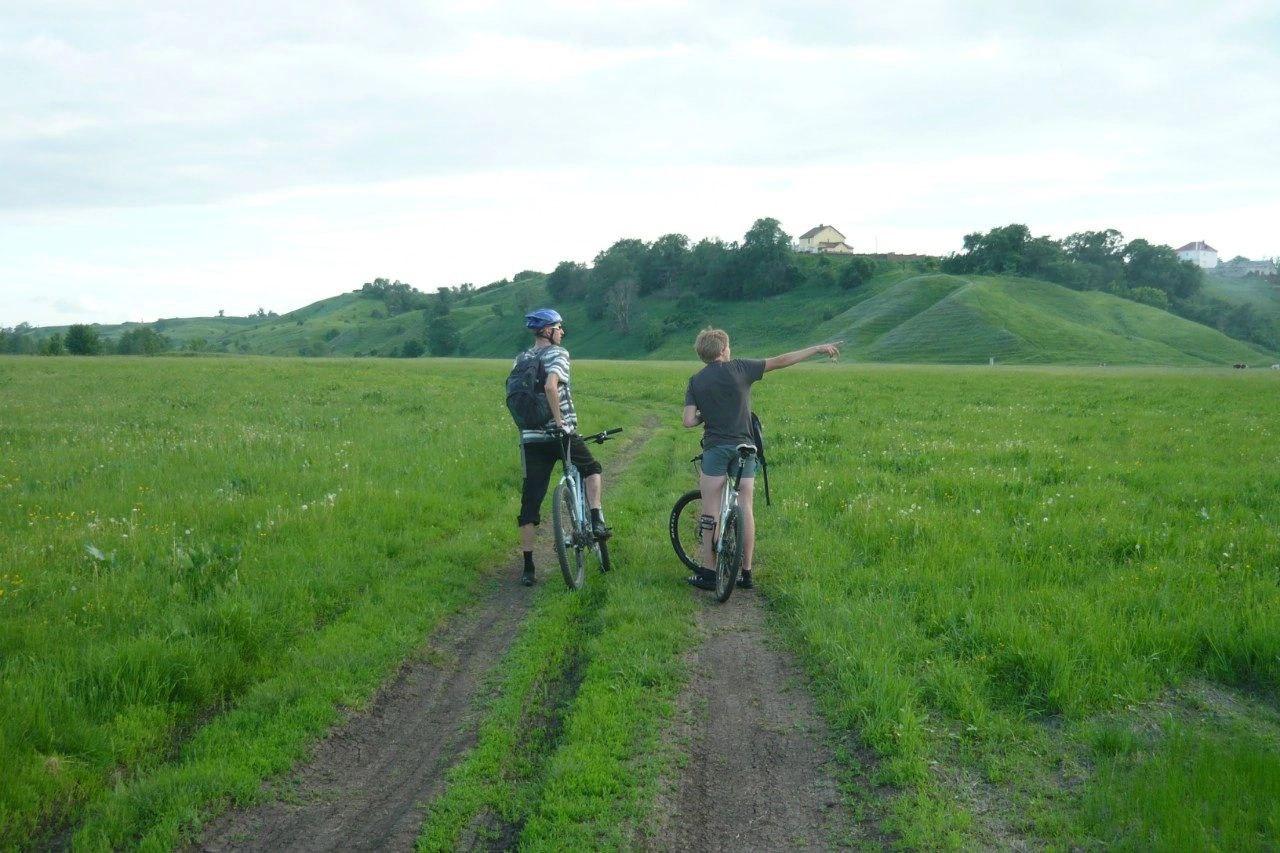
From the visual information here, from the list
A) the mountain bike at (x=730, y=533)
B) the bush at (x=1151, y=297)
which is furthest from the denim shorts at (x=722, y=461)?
the bush at (x=1151, y=297)

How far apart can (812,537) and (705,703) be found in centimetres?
416

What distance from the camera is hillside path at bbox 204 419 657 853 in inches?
163

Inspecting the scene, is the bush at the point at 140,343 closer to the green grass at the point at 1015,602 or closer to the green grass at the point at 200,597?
the green grass at the point at 200,597

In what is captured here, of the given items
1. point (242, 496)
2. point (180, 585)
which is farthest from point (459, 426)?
point (180, 585)

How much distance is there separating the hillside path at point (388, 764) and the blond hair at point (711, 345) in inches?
127

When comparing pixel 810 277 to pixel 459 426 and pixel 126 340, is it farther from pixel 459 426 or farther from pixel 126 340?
pixel 459 426

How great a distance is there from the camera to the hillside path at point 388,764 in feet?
13.5

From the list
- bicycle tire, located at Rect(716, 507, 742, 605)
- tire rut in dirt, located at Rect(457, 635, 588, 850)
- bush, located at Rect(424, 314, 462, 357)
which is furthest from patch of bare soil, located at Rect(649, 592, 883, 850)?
bush, located at Rect(424, 314, 462, 357)

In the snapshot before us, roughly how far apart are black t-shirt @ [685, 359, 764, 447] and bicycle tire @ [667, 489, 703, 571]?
30.5 inches

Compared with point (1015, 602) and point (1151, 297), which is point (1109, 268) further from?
point (1015, 602)

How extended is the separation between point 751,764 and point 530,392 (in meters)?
4.49

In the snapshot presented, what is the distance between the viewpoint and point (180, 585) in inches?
279

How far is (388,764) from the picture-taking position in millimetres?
4852

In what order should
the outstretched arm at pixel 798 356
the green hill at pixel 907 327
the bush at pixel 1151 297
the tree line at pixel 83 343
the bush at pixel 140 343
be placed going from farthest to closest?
the bush at pixel 1151 297, the bush at pixel 140 343, the tree line at pixel 83 343, the green hill at pixel 907 327, the outstretched arm at pixel 798 356
